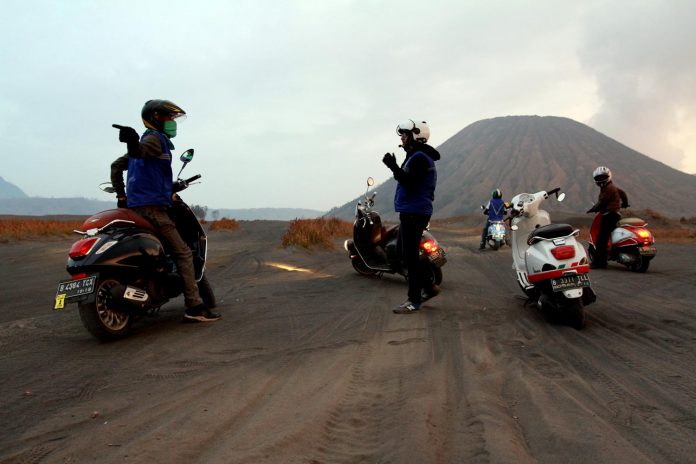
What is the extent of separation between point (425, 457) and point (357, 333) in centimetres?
242

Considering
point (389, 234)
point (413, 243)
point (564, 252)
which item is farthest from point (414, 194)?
point (389, 234)

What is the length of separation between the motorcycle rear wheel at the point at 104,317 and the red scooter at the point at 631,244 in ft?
28.1

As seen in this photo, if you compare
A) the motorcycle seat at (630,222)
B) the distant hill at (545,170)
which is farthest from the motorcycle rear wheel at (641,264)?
the distant hill at (545,170)

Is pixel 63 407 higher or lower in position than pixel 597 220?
lower

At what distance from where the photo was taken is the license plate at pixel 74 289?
4.04m

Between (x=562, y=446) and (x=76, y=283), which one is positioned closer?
(x=562, y=446)

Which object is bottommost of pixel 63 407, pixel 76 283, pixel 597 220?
pixel 63 407

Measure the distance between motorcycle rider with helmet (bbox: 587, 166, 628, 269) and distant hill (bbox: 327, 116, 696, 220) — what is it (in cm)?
6127

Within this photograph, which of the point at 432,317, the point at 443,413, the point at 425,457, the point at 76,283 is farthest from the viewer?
the point at 432,317

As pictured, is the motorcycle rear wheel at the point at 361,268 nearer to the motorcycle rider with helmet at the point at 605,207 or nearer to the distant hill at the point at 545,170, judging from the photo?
the motorcycle rider with helmet at the point at 605,207

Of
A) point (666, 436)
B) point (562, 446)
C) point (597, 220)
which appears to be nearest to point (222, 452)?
point (562, 446)

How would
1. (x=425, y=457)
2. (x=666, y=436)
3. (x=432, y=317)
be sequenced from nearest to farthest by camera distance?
(x=425, y=457) → (x=666, y=436) → (x=432, y=317)

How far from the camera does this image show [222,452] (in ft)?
7.29

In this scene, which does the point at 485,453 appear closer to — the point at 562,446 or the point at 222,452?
the point at 562,446
